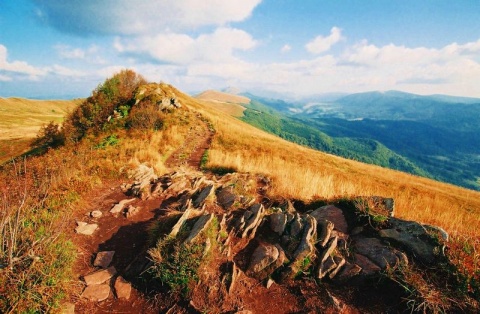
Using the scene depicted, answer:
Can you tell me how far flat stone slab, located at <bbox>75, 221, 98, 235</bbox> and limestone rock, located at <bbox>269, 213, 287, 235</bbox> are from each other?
592 centimetres

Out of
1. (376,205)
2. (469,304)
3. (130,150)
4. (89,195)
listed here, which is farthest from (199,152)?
(469,304)

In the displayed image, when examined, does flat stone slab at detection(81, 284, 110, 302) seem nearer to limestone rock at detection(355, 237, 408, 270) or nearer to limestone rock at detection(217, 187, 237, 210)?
limestone rock at detection(217, 187, 237, 210)

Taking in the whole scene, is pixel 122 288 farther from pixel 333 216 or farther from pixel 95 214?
pixel 333 216

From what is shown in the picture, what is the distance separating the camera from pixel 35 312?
490 centimetres

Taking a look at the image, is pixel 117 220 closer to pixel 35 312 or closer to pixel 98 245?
pixel 98 245

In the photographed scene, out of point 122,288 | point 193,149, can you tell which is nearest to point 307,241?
point 122,288

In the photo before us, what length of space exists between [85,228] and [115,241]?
4.23 feet

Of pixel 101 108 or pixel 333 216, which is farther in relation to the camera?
pixel 101 108

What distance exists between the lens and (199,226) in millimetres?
7145

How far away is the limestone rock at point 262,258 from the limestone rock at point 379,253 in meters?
2.31

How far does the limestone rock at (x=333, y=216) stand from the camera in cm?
760

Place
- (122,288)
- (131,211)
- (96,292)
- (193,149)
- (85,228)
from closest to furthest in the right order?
(96,292), (122,288), (85,228), (131,211), (193,149)

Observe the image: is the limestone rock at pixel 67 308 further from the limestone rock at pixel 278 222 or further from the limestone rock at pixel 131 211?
the limestone rock at pixel 278 222

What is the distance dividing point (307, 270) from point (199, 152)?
51.9 feet
